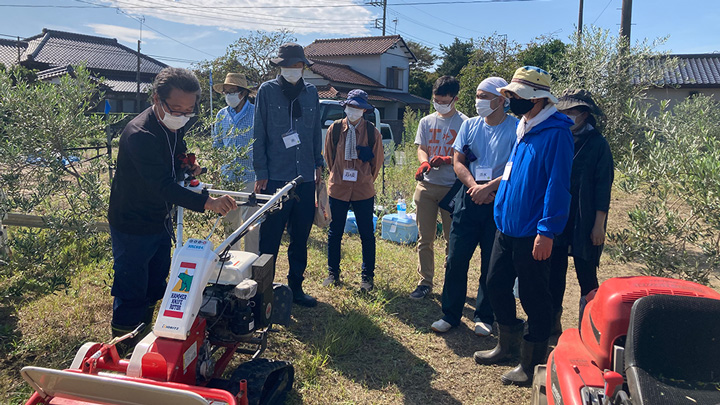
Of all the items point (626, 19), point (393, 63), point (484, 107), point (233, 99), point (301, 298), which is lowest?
point (301, 298)

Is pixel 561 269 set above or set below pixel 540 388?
above

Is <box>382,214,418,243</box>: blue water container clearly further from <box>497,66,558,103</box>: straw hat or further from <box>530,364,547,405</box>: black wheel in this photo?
<box>530,364,547,405</box>: black wheel

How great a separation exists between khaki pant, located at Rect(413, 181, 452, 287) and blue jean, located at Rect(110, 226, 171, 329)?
246 cm

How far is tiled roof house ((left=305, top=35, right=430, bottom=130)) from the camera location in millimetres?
30000

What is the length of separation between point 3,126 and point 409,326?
11.5 ft

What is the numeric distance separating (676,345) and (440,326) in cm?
220

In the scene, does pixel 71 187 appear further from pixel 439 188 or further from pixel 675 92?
pixel 675 92

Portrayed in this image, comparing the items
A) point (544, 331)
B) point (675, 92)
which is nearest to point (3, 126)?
point (544, 331)

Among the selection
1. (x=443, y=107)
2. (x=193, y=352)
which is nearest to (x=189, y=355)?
(x=193, y=352)

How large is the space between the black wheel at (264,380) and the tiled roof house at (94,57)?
30735mm

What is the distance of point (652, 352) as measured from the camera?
1963 mm

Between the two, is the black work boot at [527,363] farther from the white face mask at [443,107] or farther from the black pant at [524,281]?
the white face mask at [443,107]

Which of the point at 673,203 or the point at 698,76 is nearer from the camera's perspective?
the point at 673,203

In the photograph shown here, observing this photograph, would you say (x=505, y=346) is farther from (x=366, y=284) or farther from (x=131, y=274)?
(x=131, y=274)
